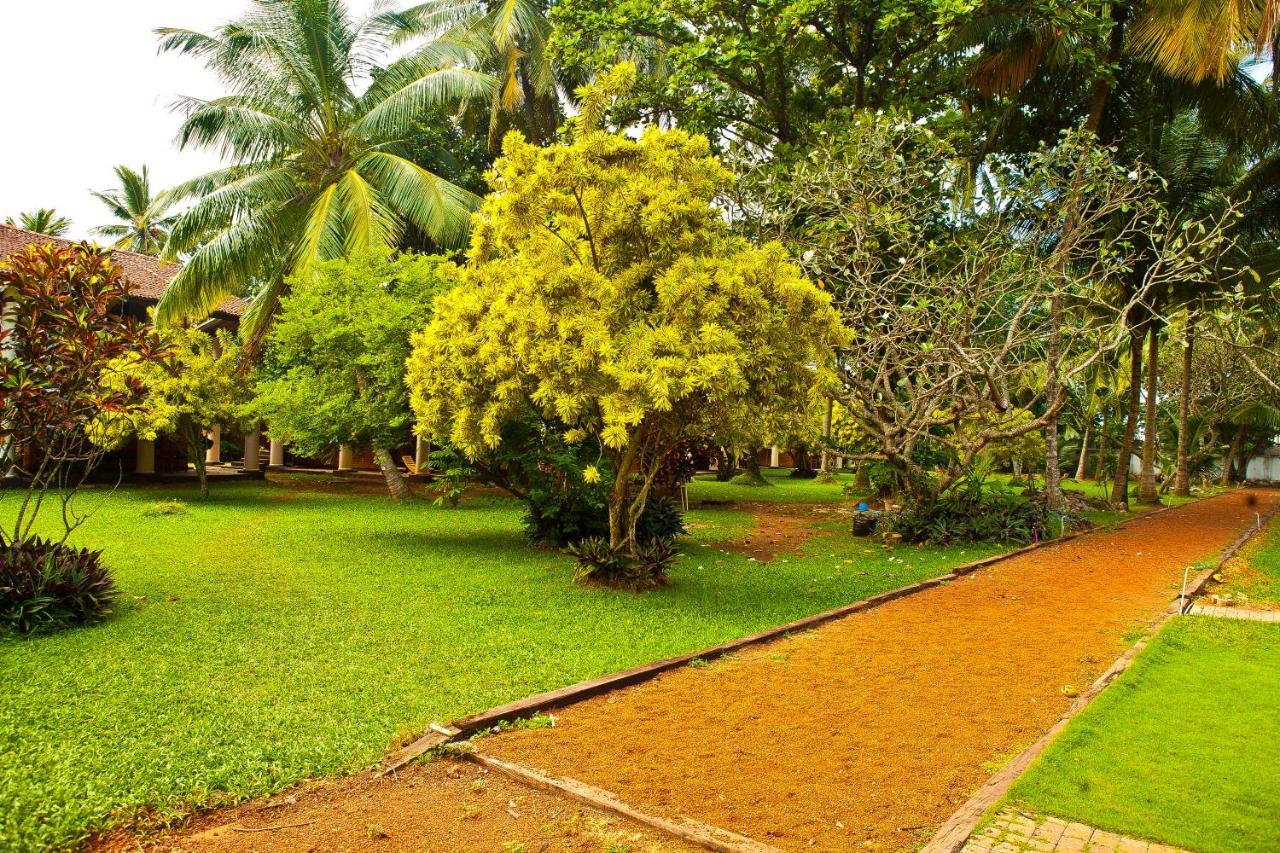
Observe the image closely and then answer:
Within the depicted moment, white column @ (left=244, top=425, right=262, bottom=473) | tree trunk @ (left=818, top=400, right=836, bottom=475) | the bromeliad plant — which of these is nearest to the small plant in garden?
white column @ (left=244, top=425, right=262, bottom=473)

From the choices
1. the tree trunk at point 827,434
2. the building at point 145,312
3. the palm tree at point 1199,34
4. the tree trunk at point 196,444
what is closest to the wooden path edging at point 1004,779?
the tree trunk at point 827,434

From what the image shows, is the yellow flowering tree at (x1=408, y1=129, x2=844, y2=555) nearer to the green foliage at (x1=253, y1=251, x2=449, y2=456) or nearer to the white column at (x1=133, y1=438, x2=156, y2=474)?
the green foliage at (x1=253, y1=251, x2=449, y2=456)

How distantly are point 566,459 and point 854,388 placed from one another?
590 centimetres

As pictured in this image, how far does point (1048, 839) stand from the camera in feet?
11.4

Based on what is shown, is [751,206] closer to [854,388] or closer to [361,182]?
[854,388]

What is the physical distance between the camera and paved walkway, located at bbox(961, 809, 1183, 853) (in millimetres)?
3402

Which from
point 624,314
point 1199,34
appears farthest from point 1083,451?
point 624,314

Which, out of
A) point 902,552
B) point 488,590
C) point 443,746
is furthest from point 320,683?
point 902,552

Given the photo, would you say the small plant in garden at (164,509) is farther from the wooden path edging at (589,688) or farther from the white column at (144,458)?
the wooden path edging at (589,688)

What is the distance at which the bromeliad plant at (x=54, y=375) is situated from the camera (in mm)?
6590

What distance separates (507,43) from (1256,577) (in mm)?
16348

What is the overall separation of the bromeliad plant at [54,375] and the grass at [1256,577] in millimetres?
10831

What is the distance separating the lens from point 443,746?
14.3 ft

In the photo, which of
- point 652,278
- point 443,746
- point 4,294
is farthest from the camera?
point 652,278
